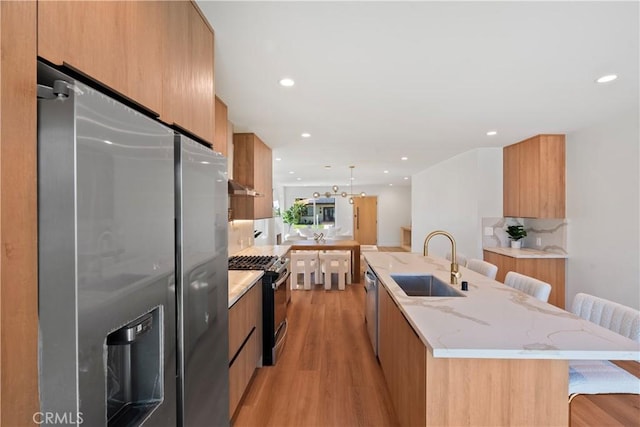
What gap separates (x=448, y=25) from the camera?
5.02 feet

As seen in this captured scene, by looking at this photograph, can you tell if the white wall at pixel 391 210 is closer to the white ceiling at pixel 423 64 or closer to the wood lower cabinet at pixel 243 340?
the white ceiling at pixel 423 64

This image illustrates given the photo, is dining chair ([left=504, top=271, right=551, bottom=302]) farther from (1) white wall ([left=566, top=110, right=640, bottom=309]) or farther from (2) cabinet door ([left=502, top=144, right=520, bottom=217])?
(2) cabinet door ([left=502, top=144, right=520, bottom=217])

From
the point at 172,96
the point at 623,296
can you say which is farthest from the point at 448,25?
the point at 623,296

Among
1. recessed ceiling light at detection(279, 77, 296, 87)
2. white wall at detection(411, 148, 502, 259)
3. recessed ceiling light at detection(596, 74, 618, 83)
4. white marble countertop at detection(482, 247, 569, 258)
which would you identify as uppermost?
recessed ceiling light at detection(596, 74, 618, 83)

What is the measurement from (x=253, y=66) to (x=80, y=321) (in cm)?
184

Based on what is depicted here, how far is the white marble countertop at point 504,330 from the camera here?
114 centimetres

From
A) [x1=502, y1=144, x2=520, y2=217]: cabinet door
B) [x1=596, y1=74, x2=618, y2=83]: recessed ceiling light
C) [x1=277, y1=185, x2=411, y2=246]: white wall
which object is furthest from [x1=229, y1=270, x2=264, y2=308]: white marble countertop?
[x1=277, y1=185, x2=411, y2=246]: white wall

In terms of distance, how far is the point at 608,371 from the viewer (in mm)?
1501

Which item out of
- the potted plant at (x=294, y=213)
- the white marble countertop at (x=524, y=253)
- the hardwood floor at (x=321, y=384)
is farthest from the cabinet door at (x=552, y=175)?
the potted plant at (x=294, y=213)

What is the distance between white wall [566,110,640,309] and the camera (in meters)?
2.92

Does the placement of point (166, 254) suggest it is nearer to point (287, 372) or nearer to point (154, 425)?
point (154, 425)

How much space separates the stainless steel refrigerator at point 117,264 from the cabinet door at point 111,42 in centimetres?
8

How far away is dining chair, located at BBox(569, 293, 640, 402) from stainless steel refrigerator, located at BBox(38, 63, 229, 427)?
71.2 inches

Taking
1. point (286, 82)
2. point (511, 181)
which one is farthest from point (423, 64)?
point (511, 181)
